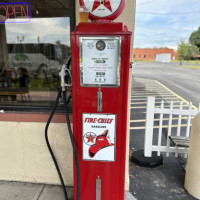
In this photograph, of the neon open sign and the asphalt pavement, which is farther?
the asphalt pavement

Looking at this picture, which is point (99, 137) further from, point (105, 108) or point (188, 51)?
point (188, 51)

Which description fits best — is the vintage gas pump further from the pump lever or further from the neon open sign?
the neon open sign

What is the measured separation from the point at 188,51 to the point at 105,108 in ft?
235

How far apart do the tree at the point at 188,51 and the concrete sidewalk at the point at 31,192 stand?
67.1 m

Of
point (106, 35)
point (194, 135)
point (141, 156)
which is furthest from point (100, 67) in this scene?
point (141, 156)

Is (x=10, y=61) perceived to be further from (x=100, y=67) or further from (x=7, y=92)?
(x=100, y=67)

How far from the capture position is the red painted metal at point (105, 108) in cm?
174

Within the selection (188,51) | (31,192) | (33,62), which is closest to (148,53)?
(188,51)

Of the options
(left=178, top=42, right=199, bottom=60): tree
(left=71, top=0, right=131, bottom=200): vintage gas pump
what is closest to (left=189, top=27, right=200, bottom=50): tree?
(left=178, top=42, right=199, bottom=60): tree

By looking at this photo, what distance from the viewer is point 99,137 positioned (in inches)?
77.1

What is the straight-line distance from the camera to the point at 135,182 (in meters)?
2.93

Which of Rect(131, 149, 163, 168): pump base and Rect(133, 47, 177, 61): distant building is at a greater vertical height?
Rect(133, 47, 177, 61): distant building

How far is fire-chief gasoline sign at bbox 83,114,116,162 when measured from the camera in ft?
6.30

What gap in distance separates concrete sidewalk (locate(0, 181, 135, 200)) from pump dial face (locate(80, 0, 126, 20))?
6.95 ft
